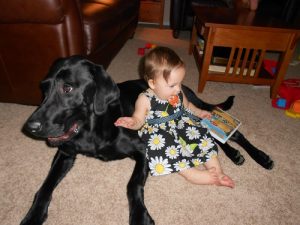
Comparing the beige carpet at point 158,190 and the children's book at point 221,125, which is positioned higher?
the children's book at point 221,125

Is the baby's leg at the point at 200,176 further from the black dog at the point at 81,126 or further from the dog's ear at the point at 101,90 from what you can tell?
the dog's ear at the point at 101,90

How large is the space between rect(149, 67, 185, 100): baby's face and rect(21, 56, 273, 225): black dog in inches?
8.1

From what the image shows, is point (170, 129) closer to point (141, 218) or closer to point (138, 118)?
point (138, 118)

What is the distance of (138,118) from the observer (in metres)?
1.28

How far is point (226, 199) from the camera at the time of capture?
119 centimetres

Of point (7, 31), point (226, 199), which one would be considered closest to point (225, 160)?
point (226, 199)

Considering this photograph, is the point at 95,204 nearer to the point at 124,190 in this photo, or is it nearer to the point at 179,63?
the point at 124,190

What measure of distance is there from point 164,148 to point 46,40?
891 mm

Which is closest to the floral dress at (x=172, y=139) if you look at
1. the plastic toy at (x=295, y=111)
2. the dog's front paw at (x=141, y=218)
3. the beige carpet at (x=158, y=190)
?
the beige carpet at (x=158, y=190)

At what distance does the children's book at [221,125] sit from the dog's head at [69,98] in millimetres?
665

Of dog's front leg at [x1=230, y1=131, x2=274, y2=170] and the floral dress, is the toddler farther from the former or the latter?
dog's front leg at [x1=230, y1=131, x2=274, y2=170]

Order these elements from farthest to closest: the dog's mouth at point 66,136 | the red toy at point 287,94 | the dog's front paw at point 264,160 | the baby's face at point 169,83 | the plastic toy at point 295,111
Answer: the red toy at point 287,94, the plastic toy at point 295,111, the dog's front paw at point 264,160, the baby's face at point 169,83, the dog's mouth at point 66,136

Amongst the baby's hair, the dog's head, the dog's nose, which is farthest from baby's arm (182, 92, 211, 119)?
the dog's nose

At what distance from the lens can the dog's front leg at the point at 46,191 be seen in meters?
1.03
